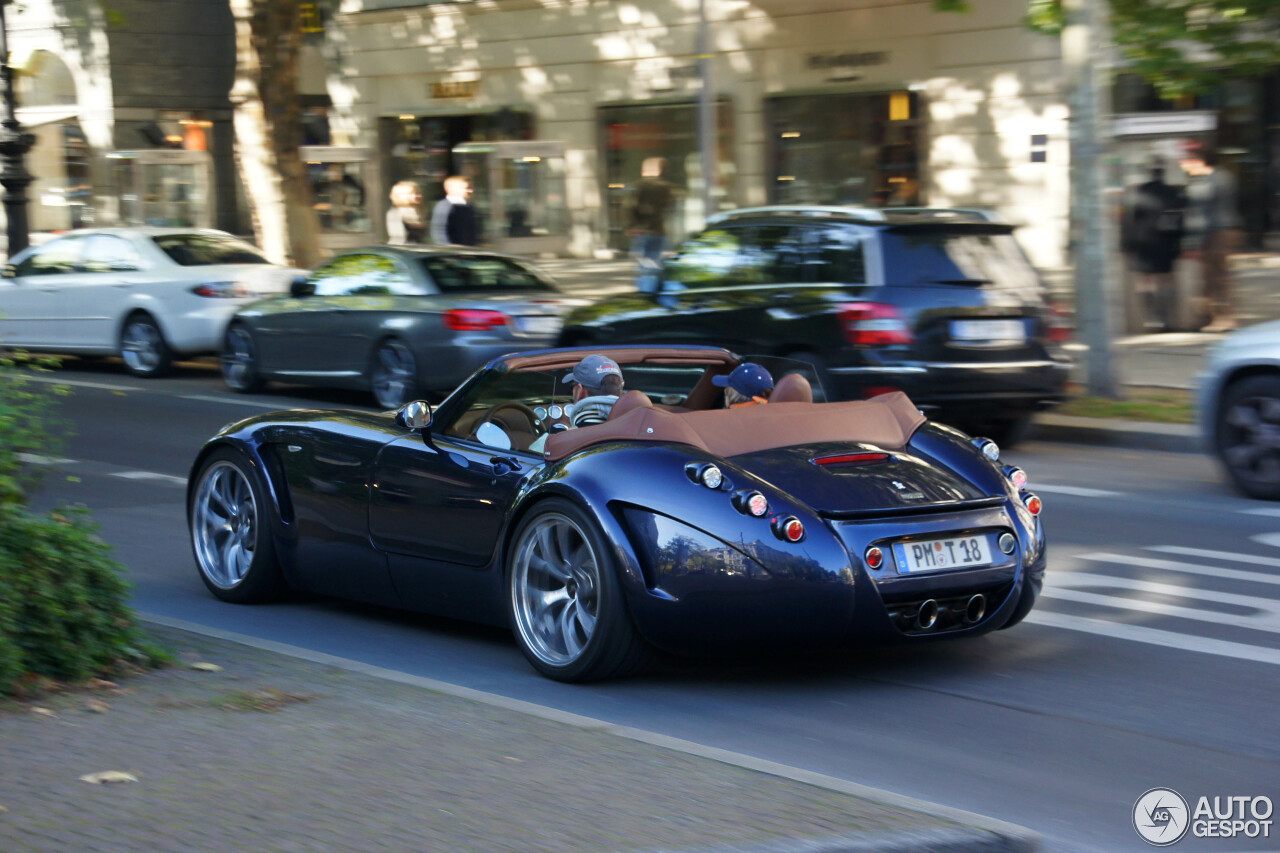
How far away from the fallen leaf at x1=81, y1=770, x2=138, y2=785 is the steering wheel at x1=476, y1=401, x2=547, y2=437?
2505 mm

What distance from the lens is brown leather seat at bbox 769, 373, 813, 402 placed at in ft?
20.9

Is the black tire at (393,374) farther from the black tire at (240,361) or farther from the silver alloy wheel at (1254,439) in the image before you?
the silver alloy wheel at (1254,439)

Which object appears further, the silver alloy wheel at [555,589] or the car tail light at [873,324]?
the car tail light at [873,324]

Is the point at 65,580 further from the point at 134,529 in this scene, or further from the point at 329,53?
the point at 329,53

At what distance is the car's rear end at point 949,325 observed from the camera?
37.9ft

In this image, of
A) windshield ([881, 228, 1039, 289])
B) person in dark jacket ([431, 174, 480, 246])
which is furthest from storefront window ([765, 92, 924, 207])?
windshield ([881, 228, 1039, 289])

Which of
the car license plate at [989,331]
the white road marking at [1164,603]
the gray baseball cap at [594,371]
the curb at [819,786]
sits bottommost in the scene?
the white road marking at [1164,603]

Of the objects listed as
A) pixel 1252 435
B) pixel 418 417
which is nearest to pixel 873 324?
pixel 1252 435

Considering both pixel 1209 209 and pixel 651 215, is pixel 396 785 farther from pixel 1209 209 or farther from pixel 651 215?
pixel 651 215

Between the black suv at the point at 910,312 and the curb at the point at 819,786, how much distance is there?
21.1 feet

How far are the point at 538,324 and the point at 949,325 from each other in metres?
4.05

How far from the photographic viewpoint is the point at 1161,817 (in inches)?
173

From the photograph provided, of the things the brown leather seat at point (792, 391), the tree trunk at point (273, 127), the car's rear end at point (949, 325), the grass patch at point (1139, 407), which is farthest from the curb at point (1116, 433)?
the tree trunk at point (273, 127)

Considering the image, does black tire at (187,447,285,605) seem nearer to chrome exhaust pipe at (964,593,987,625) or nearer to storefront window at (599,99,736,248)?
chrome exhaust pipe at (964,593,987,625)
